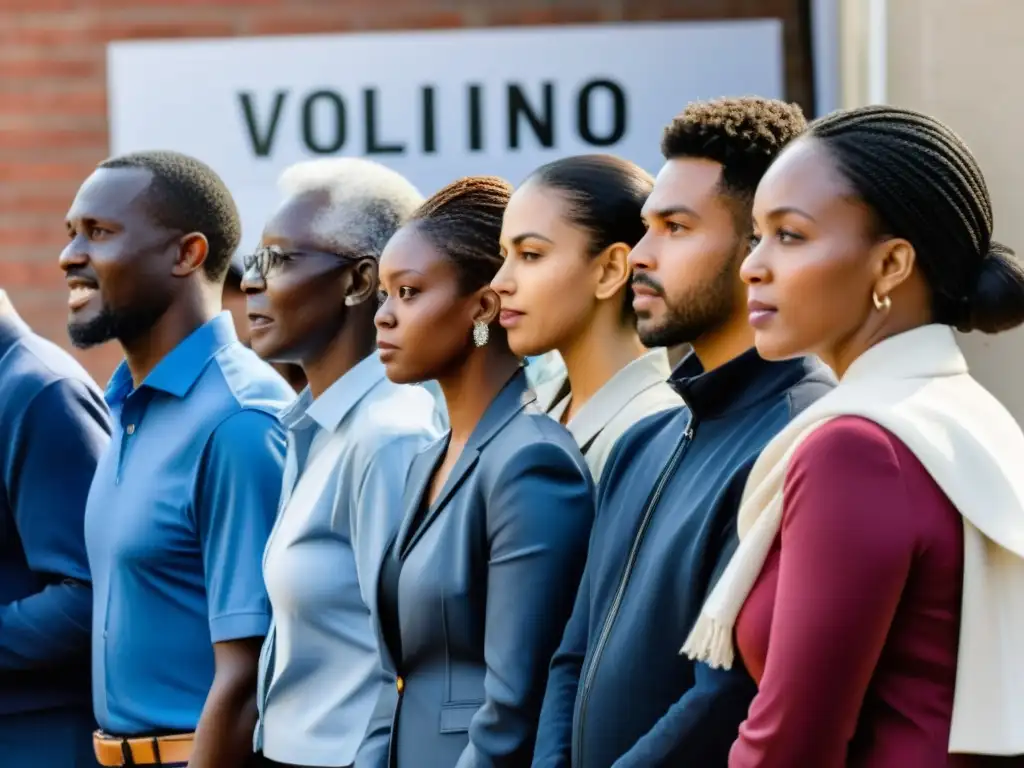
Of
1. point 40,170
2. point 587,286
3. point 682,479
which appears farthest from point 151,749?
point 40,170

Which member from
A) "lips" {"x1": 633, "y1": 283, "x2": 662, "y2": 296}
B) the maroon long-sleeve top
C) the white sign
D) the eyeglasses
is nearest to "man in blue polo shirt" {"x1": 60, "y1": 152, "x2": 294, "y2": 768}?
the eyeglasses

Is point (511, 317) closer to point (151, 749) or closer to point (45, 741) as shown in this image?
point (151, 749)

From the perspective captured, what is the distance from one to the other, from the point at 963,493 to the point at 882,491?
0.09 meters

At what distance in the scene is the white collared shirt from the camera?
12.3ft

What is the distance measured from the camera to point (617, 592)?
2.83 m

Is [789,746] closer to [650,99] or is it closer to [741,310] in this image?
[741,310]

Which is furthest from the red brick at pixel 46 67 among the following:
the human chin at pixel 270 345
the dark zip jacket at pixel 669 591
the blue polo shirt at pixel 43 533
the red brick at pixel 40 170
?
the dark zip jacket at pixel 669 591

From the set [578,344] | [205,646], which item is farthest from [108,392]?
[578,344]

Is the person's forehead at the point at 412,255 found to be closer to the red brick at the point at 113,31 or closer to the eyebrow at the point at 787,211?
the eyebrow at the point at 787,211

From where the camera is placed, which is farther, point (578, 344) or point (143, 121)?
point (143, 121)

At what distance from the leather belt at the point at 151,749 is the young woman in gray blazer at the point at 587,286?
3.79 feet

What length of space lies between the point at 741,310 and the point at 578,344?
0.54 metres

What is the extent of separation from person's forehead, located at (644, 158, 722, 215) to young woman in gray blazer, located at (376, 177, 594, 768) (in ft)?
1.46

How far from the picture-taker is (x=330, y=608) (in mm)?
3762
